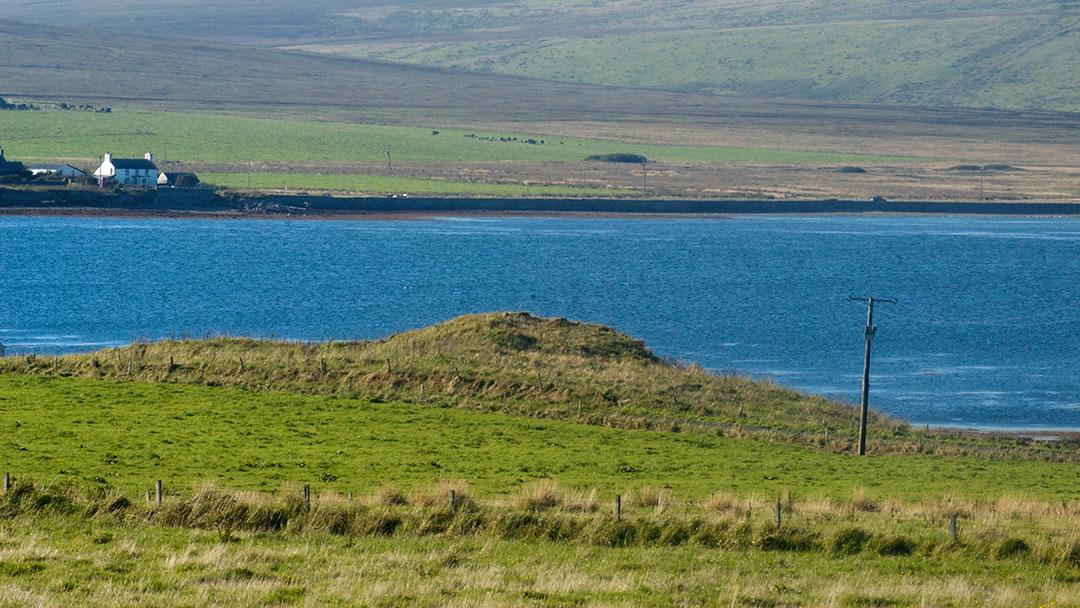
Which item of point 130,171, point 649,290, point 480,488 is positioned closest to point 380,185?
point 130,171

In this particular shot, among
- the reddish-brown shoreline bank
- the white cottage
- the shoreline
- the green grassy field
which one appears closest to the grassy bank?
the green grassy field

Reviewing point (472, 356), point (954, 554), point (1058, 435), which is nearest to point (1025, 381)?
point (1058, 435)

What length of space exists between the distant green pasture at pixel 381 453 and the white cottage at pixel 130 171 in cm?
10836

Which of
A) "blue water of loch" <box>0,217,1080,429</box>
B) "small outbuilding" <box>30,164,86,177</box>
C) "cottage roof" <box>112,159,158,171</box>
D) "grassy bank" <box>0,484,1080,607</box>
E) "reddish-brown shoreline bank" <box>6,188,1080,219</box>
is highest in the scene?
"cottage roof" <box>112,159,158,171</box>

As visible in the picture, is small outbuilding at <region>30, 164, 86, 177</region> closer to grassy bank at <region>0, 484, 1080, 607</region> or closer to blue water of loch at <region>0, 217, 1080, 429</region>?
blue water of loch at <region>0, 217, 1080, 429</region>

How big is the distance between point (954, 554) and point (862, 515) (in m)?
4.50

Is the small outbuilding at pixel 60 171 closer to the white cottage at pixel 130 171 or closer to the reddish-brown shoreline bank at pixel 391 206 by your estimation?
the white cottage at pixel 130 171

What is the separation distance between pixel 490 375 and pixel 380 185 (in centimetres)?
12676

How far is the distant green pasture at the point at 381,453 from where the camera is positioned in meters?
29.9

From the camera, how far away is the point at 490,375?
47.2 m

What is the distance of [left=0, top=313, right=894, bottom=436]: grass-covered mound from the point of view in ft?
146

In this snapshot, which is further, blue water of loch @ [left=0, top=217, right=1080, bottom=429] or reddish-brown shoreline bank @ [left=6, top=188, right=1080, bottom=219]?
reddish-brown shoreline bank @ [left=6, top=188, right=1080, bottom=219]

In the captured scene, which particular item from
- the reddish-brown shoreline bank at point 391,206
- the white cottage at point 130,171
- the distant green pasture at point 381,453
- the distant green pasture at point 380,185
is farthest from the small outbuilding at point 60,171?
the distant green pasture at point 381,453

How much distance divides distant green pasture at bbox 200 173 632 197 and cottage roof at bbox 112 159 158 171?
36.4 feet
